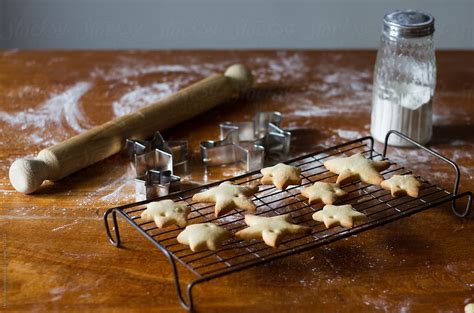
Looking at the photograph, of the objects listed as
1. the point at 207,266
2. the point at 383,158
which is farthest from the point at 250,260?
the point at 383,158

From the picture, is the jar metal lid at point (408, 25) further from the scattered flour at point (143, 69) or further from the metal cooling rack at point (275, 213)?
the scattered flour at point (143, 69)

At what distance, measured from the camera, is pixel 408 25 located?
4.33 feet

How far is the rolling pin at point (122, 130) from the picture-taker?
1266mm

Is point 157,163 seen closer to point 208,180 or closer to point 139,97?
point 208,180

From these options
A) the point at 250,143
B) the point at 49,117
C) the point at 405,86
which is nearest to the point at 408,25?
the point at 405,86

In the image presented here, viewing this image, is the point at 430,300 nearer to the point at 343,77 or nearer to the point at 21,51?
the point at 343,77

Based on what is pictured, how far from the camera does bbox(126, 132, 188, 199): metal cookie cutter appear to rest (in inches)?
49.7

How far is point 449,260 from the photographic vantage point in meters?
1.09

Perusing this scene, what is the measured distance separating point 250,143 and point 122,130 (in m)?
0.23

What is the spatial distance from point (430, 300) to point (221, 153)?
0.50 metres

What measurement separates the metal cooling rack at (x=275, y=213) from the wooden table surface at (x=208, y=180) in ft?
0.07

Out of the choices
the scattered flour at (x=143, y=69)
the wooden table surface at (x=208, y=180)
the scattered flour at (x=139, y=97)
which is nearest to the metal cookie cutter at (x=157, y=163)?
the wooden table surface at (x=208, y=180)

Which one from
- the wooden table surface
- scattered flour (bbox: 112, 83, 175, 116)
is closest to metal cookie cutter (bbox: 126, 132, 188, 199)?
the wooden table surface

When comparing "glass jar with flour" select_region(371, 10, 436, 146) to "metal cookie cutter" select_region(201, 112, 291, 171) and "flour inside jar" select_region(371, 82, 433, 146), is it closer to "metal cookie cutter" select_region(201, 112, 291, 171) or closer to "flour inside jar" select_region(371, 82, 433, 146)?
"flour inside jar" select_region(371, 82, 433, 146)
